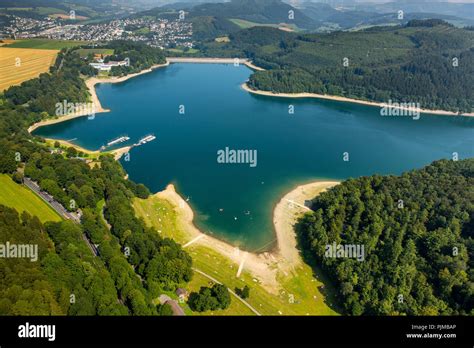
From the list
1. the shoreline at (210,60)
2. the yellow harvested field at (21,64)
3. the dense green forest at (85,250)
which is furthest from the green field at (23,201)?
the shoreline at (210,60)

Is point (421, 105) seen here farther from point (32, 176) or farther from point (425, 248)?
point (32, 176)

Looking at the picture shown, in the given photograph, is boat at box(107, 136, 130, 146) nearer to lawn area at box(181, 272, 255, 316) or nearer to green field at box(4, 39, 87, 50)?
lawn area at box(181, 272, 255, 316)

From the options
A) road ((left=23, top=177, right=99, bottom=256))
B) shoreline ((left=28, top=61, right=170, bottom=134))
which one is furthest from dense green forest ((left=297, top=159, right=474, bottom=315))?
shoreline ((left=28, top=61, right=170, bottom=134))

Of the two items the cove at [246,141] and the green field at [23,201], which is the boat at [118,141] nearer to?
the cove at [246,141]

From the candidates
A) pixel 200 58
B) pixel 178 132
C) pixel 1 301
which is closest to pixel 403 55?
pixel 200 58

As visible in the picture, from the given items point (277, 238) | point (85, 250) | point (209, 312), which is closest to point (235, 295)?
point (209, 312)

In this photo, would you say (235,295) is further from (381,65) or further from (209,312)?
(381,65)
